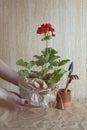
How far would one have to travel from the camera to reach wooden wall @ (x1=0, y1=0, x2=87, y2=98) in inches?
54.7

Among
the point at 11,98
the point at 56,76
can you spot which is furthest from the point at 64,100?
the point at 11,98

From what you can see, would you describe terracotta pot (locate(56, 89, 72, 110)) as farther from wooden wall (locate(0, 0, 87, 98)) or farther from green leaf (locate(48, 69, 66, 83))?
wooden wall (locate(0, 0, 87, 98))

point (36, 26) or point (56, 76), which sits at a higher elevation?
point (36, 26)

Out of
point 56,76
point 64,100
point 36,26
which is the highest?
point 36,26

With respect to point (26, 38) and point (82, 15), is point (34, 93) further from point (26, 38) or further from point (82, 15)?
point (82, 15)

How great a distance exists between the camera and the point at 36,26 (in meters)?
1.42

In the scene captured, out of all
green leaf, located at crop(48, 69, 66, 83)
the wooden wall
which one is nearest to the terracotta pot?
green leaf, located at crop(48, 69, 66, 83)

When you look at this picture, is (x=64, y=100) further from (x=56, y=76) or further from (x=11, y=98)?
(x=11, y=98)

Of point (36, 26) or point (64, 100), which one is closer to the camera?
point (64, 100)

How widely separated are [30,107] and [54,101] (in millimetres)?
153

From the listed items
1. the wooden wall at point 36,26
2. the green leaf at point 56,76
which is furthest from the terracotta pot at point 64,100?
the wooden wall at point 36,26

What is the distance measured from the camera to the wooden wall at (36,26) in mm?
1390

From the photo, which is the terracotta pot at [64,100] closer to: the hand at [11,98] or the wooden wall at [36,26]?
the hand at [11,98]

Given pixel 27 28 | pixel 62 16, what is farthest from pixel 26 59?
pixel 62 16
